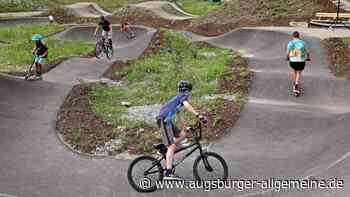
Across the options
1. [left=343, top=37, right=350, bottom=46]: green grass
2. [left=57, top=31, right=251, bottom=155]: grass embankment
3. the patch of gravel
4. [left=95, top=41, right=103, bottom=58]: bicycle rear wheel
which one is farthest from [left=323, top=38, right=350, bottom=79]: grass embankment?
[left=95, top=41, right=103, bottom=58]: bicycle rear wheel

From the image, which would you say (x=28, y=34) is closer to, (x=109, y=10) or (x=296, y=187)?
(x=109, y=10)

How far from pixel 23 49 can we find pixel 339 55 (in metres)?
20.4

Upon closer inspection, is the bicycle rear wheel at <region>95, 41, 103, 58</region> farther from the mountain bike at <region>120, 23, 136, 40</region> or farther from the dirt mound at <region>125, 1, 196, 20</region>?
the dirt mound at <region>125, 1, 196, 20</region>

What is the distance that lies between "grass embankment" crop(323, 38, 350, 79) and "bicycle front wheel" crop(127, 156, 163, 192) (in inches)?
459

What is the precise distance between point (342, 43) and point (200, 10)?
36.4m

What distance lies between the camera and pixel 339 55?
22469 mm

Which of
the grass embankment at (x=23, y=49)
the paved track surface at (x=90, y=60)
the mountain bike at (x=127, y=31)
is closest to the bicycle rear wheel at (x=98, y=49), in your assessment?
the paved track surface at (x=90, y=60)

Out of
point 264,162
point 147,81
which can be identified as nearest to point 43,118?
point 147,81

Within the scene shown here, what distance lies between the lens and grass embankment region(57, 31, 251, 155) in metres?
14.4

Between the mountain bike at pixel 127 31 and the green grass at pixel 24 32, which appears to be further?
the green grass at pixel 24 32

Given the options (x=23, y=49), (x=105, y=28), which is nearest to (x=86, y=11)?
(x=23, y=49)

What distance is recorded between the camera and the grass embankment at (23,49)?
87.6ft

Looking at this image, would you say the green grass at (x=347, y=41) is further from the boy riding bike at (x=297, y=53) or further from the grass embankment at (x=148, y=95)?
the boy riding bike at (x=297, y=53)

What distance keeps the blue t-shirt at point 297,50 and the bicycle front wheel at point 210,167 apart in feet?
26.1
